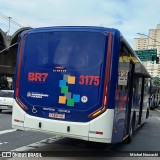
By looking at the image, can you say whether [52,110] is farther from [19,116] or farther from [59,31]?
[59,31]

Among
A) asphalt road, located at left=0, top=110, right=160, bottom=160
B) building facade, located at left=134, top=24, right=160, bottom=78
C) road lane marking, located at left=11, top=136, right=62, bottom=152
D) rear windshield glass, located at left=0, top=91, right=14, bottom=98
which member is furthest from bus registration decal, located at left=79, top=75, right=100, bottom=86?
building facade, located at left=134, top=24, right=160, bottom=78

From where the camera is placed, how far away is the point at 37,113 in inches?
383

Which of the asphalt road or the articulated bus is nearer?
the articulated bus

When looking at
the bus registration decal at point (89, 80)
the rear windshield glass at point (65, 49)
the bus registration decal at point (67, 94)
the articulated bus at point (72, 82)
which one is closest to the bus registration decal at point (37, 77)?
the articulated bus at point (72, 82)

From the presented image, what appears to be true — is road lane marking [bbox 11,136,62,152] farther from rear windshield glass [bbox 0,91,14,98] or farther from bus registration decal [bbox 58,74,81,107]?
rear windshield glass [bbox 0,91,14,98]

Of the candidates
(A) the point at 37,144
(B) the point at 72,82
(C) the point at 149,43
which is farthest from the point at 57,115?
(C) the point at 149,43

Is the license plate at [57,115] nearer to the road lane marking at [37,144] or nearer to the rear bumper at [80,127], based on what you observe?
the rear bumper at [80,127]

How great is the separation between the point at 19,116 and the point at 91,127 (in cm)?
192

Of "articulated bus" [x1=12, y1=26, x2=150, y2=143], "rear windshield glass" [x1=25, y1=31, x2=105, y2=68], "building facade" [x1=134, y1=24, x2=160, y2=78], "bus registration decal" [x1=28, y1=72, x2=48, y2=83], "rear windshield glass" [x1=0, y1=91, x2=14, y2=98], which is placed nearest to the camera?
"articulated bus" [x1=12, y1=26, x2=150, y2=143]

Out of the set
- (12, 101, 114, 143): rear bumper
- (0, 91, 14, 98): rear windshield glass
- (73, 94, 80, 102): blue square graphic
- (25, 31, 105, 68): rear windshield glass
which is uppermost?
(25, 31, 105, 68): rear windshield glass

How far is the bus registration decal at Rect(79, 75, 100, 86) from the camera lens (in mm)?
9219

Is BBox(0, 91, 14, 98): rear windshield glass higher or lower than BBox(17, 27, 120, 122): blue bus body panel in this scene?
lower

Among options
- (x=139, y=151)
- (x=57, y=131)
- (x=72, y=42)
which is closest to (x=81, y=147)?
(x=139, y=151)

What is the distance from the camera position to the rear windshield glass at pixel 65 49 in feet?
30.7
